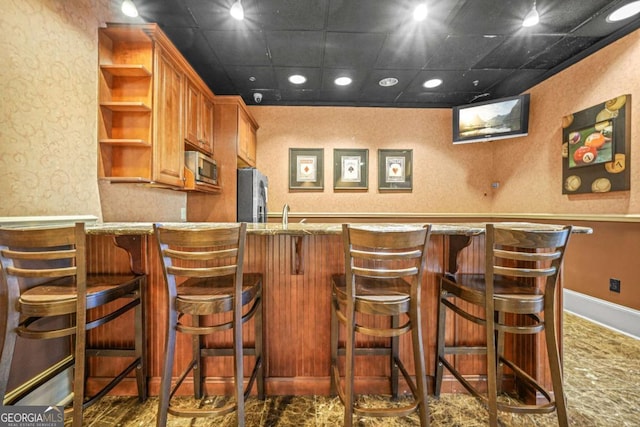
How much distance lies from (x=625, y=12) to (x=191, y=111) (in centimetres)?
403

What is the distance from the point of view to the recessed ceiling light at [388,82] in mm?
3531

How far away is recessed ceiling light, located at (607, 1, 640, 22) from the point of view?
2.22 meters

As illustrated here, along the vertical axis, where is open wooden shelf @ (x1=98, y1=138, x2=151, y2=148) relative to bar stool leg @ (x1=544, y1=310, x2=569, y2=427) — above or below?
above

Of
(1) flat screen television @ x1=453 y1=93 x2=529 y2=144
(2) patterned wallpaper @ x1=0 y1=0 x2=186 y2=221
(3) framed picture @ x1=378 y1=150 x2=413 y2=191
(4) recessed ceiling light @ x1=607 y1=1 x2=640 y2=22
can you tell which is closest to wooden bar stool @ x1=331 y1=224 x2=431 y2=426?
(2) patterned wallpaper @ x1=0 y1=0 x2=186 y2=221

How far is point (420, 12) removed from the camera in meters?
2.27

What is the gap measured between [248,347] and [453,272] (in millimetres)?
1371

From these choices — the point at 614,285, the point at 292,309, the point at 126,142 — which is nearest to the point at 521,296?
the point at 292,309

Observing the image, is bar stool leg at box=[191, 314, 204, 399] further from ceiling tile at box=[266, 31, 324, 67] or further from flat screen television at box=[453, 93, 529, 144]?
flat screen television at box=[453, 93, 529, 144]

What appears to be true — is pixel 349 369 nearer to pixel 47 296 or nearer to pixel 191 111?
pixel 47 296

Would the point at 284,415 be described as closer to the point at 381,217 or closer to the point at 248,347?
the point at 248,347

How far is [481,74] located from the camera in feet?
11.1

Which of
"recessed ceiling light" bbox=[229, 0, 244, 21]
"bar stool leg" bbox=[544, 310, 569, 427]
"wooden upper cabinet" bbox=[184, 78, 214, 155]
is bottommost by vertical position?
"bar stool leg" bbox=[544, 310, 569, 427]

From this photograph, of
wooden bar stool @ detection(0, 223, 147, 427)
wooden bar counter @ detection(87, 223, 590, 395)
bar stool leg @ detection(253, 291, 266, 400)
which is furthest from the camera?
wooden bar counter @ detection(87, 223, 590, 395)

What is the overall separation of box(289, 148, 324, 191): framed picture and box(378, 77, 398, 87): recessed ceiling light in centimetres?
128
